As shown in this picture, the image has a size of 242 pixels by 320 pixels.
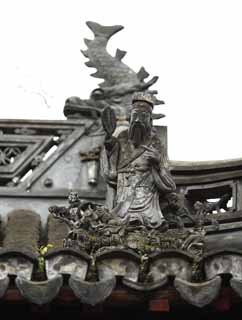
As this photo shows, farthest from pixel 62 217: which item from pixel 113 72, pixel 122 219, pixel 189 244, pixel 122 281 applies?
Result: pixel 113 72

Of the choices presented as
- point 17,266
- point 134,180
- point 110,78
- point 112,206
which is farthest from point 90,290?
point 110,78

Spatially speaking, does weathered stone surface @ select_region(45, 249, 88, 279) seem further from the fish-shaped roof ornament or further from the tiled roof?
the fish-shaped roof ornament

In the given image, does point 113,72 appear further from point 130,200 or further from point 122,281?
point 122,281

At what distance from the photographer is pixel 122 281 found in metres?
9.48

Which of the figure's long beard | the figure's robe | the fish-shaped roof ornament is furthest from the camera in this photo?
the fish-shaped roof ornament

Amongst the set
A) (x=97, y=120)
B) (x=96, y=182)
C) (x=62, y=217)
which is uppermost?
(x=97, y=120)

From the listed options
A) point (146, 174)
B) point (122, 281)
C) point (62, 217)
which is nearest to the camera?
point (122, 281)

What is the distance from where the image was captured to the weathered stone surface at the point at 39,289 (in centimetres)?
938

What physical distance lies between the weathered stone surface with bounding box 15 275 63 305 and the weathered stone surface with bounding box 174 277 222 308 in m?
0.96

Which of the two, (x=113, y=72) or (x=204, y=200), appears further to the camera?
(x=113, y=72)

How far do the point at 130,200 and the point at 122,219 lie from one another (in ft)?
1.78

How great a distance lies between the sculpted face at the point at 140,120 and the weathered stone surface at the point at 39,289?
330 cm

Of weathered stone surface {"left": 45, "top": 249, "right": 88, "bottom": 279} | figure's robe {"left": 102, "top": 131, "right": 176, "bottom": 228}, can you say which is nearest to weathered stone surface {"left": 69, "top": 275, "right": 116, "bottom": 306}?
weathered stone surface {"left": 45, "top": 249, "right": 88, "bottom": 279}

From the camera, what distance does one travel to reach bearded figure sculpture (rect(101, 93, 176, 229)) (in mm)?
12180
